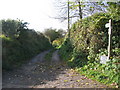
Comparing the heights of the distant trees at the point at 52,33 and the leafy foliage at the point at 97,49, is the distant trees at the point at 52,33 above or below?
above

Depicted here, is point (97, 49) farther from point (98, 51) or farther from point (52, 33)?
point (52, 33)

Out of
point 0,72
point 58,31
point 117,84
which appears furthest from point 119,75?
point 58,31

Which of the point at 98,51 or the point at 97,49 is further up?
the point at 97,49

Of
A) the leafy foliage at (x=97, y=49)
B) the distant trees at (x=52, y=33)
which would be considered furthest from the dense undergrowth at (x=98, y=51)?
the distant trees at (x=52, y=33)

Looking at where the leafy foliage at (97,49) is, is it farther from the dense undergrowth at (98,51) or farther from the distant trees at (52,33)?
the distant trees at (52,33)

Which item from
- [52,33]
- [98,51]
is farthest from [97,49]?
[52,33]

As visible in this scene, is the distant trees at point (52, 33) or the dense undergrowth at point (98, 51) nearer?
the dense undergrowth at point (98, 51)

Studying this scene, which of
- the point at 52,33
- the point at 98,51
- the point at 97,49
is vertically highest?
the point at 52,33

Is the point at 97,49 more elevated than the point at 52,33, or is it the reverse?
the point at 52,33

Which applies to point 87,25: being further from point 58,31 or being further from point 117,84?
point 58,31

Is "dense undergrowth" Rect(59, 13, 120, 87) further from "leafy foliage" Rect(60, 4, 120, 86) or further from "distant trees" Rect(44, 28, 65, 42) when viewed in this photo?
"distant trees" Rect(44, 28, 65, 42)

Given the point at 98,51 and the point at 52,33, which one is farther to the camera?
the point at 52,33

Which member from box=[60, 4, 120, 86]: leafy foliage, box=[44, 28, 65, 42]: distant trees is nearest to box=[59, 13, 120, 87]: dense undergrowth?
box=[60, 4, 120, 86]: leafy foliage

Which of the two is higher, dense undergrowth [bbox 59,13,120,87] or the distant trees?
the distant trees
